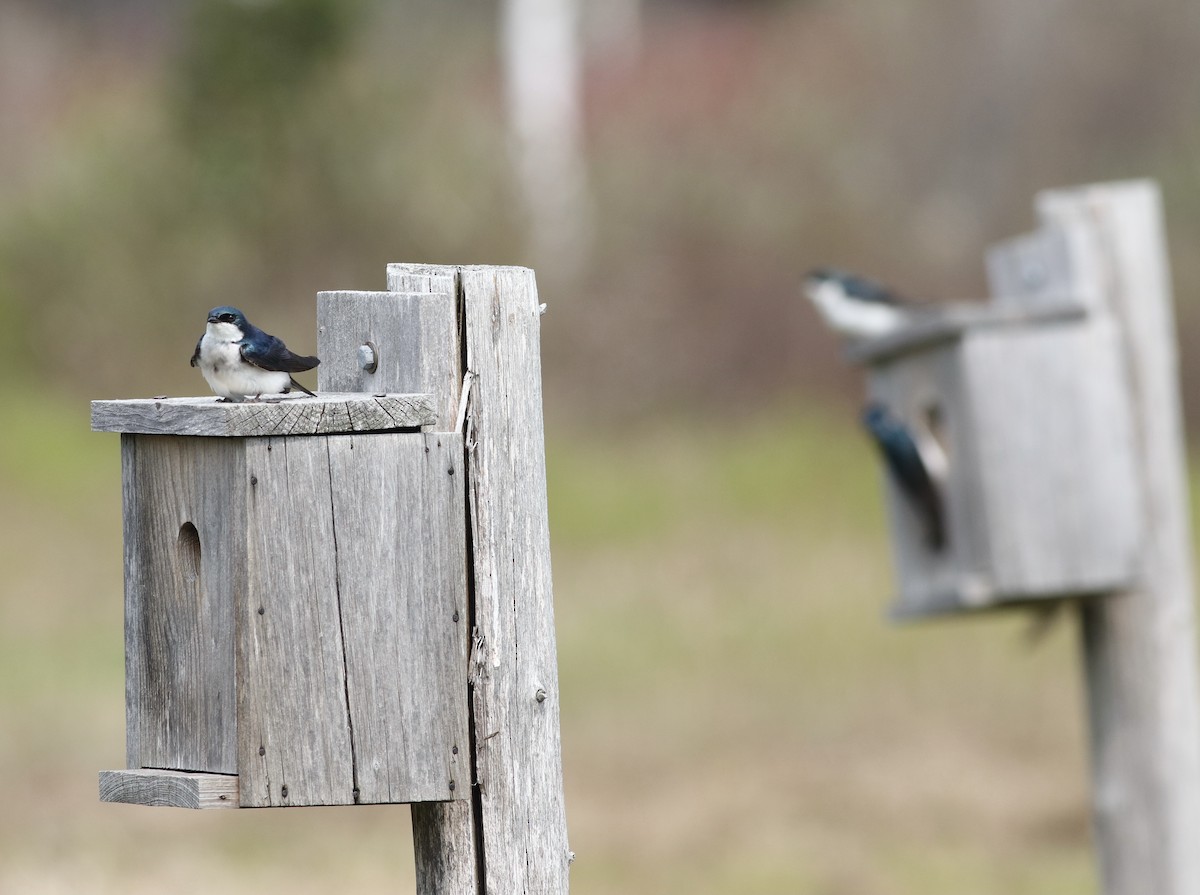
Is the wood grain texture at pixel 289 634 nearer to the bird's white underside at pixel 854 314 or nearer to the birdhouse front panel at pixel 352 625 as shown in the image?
the birdhouse front panel at pixel 352 625

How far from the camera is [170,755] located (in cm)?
259

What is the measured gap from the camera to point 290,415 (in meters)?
2.42

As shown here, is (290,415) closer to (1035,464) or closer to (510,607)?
(510,607)

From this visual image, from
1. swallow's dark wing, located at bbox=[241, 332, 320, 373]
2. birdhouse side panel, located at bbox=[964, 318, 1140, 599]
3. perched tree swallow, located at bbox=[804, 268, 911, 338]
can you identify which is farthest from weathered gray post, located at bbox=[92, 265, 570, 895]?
perched tree swallow, located at bbox=[804, 268, 911, 338]

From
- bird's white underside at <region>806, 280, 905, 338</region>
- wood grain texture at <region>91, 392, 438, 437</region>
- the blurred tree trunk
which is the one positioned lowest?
wood grain texture at <region>91, 392, 438, 437</region>

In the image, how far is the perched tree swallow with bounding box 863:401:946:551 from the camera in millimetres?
5738

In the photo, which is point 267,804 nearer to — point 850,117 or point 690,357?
point 690,357

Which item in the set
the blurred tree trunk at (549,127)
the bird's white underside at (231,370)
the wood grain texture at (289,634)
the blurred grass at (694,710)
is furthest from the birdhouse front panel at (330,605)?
the blurred tree trunk at (549,127)

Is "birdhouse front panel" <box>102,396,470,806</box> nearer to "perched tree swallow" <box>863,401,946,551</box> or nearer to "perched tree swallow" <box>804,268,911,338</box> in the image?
"perched tree swallow" <box>863,401,946,551</box>

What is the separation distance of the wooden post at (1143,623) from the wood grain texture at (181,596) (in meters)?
3.09

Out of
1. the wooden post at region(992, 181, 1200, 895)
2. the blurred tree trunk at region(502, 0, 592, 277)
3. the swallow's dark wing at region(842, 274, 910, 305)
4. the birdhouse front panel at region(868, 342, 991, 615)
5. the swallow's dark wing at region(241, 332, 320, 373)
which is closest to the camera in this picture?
the swallow's dark wing at region(241, 332, 320, 373)

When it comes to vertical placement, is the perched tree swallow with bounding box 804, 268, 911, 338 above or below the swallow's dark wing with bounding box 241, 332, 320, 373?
above

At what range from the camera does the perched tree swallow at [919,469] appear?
5.74m

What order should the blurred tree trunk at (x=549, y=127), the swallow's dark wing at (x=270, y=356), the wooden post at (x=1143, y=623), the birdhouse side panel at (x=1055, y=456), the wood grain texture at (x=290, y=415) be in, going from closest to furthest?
the wood grain texture at (x=290, y=415)
the swallow's dark wing at (x=270, y=356)
the wooden post at (x=1143, y=623)
the birdhouse side panel at (x=1055, y=456)
the blurred tree trunk at (x=549, y=127)
